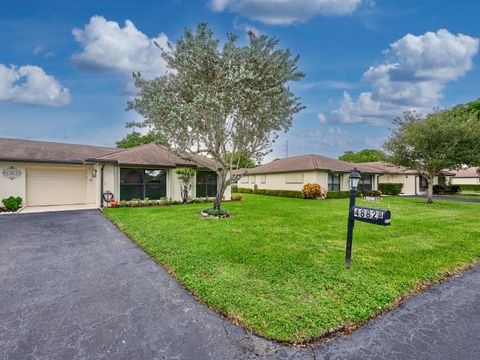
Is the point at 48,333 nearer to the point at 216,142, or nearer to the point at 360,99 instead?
the point at 216,142

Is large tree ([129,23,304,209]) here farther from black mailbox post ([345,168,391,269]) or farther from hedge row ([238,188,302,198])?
hedge row ([238,188,302,198])

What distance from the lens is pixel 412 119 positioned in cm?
1598

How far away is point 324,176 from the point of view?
2056 cm

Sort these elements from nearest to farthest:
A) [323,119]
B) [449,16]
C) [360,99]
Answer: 1. [449,16]
2. [360,99]
3. [323,119]

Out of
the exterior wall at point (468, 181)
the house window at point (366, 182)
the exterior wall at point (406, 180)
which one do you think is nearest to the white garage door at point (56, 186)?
the house window at point (366, 182)

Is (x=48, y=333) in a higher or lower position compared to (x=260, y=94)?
lower

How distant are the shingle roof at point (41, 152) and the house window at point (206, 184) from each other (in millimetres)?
6980

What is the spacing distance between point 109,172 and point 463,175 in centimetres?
5250

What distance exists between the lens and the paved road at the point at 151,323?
96.5 inches

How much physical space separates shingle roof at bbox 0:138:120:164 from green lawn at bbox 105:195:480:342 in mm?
7692

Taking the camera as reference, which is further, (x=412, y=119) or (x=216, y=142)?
(x=412, y=119)

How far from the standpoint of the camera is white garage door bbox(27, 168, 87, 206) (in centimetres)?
1302

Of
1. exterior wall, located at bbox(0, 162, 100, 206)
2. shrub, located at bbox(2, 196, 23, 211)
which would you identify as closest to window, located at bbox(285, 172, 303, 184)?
exterior wall, located at bbox(0, 162, 100, 206)

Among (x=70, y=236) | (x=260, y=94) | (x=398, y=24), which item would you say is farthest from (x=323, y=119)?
(x=70, y=236)
